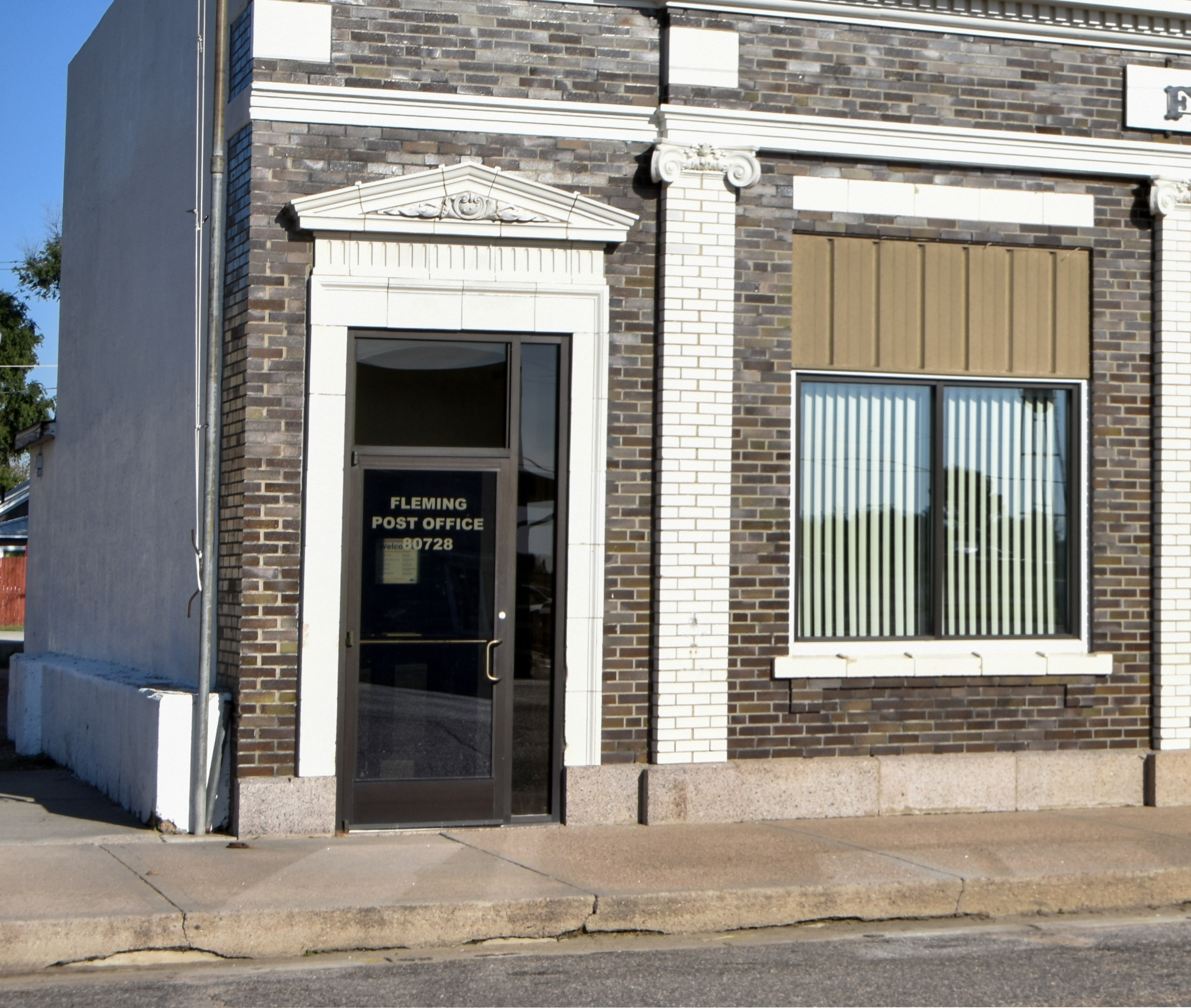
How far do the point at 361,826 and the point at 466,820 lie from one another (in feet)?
2.13

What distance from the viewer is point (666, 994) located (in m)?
5.98

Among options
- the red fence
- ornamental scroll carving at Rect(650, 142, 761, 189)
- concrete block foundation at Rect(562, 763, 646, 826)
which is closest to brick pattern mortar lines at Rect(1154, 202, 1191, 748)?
ornamental scroll carving at Rect(650, 142, 761, 189)

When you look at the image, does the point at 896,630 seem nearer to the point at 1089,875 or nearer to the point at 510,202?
the point at 1089,875

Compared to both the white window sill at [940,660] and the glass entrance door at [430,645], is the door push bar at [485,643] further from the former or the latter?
the white window sill at [940,660]

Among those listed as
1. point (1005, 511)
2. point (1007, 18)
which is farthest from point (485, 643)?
point (1007, 18)

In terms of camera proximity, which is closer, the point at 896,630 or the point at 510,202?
the point at 510,202

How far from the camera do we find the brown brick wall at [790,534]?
9.62 m

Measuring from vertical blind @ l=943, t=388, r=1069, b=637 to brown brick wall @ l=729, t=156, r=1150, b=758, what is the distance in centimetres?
27

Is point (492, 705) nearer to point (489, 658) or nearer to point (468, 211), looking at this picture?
point (489, 658)

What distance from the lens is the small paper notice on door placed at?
9133mm

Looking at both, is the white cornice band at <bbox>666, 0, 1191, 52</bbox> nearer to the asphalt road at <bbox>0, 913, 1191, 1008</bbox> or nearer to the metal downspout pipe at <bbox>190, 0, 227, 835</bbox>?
the metal downspout pipe at <bbox>190, 0, 227, 835</bbox>

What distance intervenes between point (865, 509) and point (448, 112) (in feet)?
12.6

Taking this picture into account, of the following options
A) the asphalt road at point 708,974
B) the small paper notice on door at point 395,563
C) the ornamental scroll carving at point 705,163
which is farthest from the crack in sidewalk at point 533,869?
the ornamental scroll carving at point 705,163

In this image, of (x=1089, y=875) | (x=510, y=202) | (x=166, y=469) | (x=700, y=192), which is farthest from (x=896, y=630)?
(x=166, y=469)
